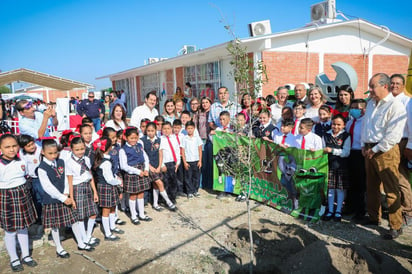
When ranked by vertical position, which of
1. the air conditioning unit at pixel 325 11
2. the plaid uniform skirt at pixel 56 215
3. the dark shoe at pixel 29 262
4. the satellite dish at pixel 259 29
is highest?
the air conditioning unit at pixel 325 11

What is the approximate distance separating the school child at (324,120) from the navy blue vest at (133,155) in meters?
2.86

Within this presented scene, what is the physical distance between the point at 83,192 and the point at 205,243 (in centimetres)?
177

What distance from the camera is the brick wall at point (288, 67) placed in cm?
1047

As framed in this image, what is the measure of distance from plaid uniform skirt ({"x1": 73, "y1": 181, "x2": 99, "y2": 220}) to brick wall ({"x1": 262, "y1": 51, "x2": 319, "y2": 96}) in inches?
303

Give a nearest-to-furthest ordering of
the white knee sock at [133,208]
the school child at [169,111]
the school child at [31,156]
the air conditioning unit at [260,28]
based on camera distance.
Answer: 1. the school child at [31,156]
2. the white knee sock at [133,208]
3. the school child at [169,111]
4. the air conditioning unit at [260,28]

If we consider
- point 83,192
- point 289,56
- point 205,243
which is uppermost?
point 289,56

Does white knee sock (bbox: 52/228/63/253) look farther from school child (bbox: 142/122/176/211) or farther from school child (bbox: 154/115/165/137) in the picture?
school child (bbox: 154/115/165/137)

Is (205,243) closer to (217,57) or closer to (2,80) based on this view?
(217,57)

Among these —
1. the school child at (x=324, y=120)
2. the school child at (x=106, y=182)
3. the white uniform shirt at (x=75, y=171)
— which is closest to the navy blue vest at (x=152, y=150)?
the school child at (x=106, y=182)

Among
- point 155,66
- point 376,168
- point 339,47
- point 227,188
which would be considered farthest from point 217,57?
point 376,168

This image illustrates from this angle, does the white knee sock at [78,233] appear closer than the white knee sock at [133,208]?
Yes

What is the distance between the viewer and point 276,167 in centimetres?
504

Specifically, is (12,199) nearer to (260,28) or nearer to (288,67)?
(288,67)

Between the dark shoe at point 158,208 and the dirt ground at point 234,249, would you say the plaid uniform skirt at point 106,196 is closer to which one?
the dirt ground at point 234,249
